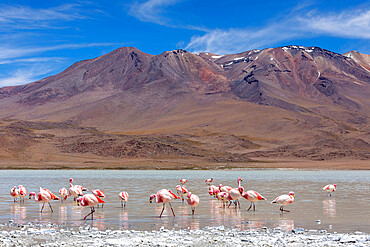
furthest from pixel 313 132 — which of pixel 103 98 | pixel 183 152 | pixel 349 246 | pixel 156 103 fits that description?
pixel 349 246

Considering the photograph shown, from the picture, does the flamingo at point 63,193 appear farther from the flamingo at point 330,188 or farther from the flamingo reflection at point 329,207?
the flamingo at point 330,188

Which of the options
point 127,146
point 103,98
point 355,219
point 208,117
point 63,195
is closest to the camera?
point 355,219

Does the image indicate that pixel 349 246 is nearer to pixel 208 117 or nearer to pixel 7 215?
pixel 7 215

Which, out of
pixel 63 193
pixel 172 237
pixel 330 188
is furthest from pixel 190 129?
pixel 172 237

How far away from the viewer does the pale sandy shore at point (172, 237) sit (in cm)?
1101

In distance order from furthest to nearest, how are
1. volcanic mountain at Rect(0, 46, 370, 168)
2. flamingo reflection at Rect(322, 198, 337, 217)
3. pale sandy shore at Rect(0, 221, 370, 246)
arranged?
volcanic mountain at Rect(0, 46, 370, 168)
flamingo reflection at Rect(322, 198, 337, 217)
pale sandy shore at Rect(0, 221, 370, 246)

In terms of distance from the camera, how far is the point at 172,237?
11.8 meters

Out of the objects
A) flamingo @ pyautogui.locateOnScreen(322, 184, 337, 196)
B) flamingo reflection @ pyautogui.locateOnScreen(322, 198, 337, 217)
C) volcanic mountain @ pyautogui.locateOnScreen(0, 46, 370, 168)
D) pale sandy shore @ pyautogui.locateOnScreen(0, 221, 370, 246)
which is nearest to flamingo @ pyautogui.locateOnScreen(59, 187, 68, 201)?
pale sandy shore @ pyautogui.locateOnScreen(0, 221, 370, 246)

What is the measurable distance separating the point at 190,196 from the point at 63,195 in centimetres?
693

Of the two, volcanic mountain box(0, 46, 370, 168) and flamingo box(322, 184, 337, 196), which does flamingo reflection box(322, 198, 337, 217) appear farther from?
volcanic mountain box(0, 46, 370, 168)

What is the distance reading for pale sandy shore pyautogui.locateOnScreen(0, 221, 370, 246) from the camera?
36.1 ft

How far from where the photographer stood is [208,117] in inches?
6078

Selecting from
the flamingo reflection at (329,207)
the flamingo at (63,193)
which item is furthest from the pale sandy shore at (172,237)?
the flamingo at (63,193)

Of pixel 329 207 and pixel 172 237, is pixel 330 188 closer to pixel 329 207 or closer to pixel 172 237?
pixel 329 207
